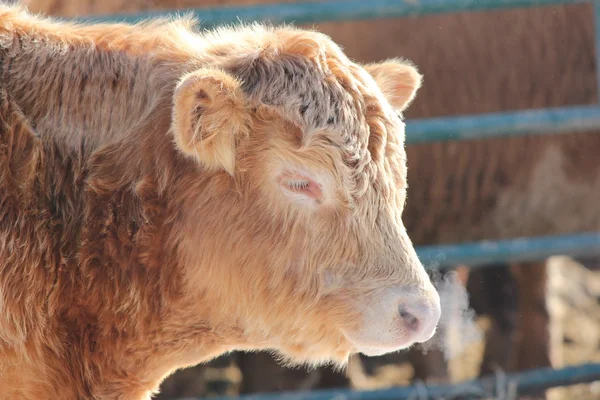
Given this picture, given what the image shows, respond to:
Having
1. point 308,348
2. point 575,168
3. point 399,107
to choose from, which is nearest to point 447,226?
point 575,168

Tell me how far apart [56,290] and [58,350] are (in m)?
0.15

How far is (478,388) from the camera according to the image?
13.1 ft

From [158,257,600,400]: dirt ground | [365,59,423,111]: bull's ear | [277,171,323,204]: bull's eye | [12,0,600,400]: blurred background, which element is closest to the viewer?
[277,171,323,204]: bull's eye

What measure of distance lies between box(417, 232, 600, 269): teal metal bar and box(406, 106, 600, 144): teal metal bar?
17.5 inches

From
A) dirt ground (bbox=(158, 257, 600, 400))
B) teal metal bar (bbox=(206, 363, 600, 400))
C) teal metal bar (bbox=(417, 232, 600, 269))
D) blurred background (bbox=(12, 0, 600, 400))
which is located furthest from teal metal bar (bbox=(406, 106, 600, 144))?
dirt ground (bbox=(158, 257, 600, 400))

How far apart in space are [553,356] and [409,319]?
10.7 feet

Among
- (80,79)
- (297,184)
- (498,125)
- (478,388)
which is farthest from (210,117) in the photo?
(478,388)

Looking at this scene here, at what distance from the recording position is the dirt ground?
5391 millimetres

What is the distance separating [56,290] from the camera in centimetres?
232

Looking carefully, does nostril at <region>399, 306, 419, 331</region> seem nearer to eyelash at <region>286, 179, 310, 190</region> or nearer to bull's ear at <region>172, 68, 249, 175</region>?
eyelash at <region>286, 179, 310, 190</region>

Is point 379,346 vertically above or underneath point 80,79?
underneath

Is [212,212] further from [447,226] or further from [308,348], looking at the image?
[447,226]

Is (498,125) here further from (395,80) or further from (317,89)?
(317,89)

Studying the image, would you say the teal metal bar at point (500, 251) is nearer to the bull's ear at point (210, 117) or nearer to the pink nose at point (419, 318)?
the pink nose at point (419, 318)
